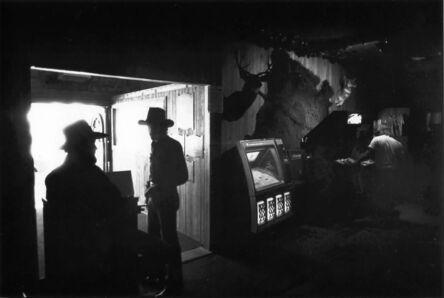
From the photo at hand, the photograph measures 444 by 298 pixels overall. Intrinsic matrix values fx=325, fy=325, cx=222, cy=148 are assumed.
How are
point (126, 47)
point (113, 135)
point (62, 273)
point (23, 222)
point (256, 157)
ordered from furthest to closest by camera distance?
1. point (113, 135)
2. point (256, 157)
3. point (126, 47)
4. point (23, 222)
5. point (62, 273)

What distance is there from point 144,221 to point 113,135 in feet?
8.39

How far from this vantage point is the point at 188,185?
20.1ft

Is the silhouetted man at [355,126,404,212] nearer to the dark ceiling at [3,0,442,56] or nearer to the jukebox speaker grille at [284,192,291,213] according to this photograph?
the dark ceiling at [3,0,442,56]

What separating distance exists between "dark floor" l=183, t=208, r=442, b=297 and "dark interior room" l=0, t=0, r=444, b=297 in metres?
→ 0.04

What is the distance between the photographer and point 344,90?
889cm

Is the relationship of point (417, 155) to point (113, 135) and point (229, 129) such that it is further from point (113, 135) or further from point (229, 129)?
point (113, 135)

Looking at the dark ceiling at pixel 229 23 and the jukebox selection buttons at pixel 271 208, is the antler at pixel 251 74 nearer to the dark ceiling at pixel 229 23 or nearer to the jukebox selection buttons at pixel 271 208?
the dark ceiling at pixel 229 23

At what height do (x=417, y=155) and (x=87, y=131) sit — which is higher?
(x=87, y=131)

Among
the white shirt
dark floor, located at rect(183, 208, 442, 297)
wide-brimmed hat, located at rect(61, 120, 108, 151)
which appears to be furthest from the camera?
the white shirt

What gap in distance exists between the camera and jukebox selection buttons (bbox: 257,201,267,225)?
5.55 m

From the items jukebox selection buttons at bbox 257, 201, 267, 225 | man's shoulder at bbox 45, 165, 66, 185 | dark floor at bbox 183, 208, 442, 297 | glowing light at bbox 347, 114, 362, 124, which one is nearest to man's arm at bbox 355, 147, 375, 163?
glowing light at bbox 347, 114, 362, 124

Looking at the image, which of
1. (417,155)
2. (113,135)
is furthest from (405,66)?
(113,135)

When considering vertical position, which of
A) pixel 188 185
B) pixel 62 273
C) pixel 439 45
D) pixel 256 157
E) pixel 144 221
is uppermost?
pixel 439 45

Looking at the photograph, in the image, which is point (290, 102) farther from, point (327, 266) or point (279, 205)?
point (327, 266)
